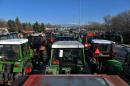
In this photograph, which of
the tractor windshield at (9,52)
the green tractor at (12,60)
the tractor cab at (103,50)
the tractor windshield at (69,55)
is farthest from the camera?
the tractor cab at (103,50)

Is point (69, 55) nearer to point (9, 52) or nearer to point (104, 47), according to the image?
point (9, 52)

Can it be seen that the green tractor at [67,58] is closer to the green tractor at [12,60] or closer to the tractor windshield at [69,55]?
the tractor windshield at [69,55]

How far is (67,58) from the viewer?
45.2 ft

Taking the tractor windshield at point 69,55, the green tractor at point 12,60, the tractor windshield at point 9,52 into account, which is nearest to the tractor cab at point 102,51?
the green tractor at point 12,60

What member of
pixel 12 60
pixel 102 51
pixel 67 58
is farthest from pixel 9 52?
pixel 102 51

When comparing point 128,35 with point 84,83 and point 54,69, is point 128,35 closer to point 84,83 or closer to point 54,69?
point 54,69

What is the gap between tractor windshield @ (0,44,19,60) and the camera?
50.8ft

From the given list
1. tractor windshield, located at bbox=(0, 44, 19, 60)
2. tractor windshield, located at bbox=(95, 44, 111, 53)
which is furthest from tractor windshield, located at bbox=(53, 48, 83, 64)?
tractor windshield, located at bbox=(95, 44, 111, 53)

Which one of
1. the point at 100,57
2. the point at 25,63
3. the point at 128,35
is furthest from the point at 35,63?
the point at 128,35

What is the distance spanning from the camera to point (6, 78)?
1466 cm

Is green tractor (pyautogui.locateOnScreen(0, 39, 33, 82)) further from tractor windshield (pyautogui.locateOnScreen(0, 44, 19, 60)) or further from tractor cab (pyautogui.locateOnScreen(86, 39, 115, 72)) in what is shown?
tractor cab (pyautogui.locateOnScreen(86, 39, 115, 72))

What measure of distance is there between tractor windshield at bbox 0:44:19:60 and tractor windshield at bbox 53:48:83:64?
2.37 metres

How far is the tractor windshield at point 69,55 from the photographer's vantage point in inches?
539

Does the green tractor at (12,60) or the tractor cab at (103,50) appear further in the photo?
the tractor cab at (103,50)
